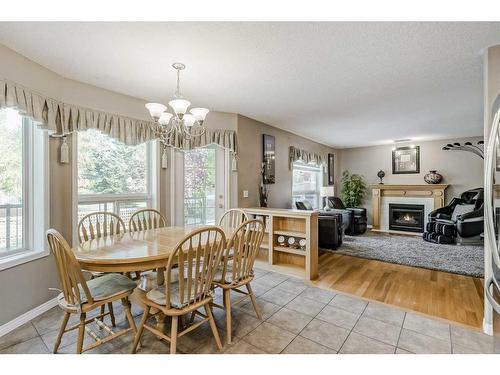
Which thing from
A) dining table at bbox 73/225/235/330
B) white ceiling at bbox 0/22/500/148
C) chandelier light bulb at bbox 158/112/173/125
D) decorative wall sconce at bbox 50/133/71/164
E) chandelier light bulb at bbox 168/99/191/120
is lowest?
dining table at bbox 73/225/235/330

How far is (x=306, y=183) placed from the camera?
6488 mm

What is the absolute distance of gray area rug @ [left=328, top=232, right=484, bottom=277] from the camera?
3660 millimetres

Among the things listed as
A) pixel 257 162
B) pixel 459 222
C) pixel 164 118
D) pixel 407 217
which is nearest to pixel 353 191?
pixel 407 217

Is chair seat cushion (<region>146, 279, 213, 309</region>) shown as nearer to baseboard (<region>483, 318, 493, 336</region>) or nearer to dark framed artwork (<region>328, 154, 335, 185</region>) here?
baseboard (<region>483, 318, 493, 336</region>)

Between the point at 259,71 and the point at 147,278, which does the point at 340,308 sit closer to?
the point at 147,278

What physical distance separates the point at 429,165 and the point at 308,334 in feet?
20.7

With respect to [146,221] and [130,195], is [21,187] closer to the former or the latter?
[130,195]

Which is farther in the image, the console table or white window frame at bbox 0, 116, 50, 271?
the console table

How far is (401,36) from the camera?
193 centimetres

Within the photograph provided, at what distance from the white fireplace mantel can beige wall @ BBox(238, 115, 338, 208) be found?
2925 mm

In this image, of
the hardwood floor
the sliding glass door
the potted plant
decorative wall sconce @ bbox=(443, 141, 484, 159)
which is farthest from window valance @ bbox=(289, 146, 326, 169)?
decorative wall sconce @ bbox=(443, 141, 484, 159)

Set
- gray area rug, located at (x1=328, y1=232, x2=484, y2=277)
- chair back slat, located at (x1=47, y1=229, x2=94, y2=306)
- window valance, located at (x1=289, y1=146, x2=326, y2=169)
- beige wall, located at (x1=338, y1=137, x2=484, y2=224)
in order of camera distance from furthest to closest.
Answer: beige wall, located at (x1=338, y1=137, x2=484, y2=224), window valance, located at (x1=289, y1=146, x2=326, y2=169), gray area rug, located at (x1=328, y1=232, x2=484, y2=277), chair back slat, located at (x1=47, y1=229, x2=94, y2=306)

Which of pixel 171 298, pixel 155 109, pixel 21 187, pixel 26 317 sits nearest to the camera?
pixel 171 298
